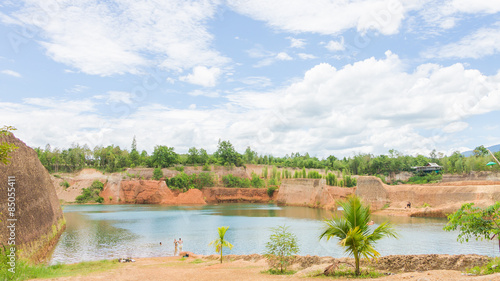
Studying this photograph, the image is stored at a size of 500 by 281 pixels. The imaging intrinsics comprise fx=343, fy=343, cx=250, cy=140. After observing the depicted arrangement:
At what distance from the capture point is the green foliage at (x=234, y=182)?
328ft

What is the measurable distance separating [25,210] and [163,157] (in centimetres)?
8319

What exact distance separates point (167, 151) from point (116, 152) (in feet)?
108

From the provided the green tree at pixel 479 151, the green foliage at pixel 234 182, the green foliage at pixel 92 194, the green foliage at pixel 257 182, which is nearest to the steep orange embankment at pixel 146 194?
the green foliage at pixel 92 194

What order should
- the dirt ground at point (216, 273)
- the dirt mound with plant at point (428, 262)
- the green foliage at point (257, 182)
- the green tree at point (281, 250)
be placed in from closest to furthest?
1. the dirt ground at point (216, 273)
2. the dirt mound with plant at point (428, 262)
3. the green tree at point (281, 250)
4. the green foliage at point (257, 182)

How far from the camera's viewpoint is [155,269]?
18.0 metres

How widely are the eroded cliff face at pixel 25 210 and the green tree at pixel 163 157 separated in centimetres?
7492

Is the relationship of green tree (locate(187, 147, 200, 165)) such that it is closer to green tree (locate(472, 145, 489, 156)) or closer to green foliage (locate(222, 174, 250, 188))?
green foliage (locate(222, 174, 250, 188))

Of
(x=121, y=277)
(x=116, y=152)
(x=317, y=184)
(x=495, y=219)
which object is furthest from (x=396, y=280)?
(x=116, y=152)

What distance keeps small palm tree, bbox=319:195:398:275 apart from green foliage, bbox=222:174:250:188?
288 feet

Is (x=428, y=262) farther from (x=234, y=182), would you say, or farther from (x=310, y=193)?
(x=234, y=182)

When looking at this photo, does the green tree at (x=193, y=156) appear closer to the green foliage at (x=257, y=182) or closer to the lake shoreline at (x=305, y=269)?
the green foliage at (x=257, y=182)

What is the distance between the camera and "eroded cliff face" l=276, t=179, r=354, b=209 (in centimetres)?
7170

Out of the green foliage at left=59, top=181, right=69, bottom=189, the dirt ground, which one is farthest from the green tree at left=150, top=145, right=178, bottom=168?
the dirt ground

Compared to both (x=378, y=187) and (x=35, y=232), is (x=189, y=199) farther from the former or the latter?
(x=35, y=232)
